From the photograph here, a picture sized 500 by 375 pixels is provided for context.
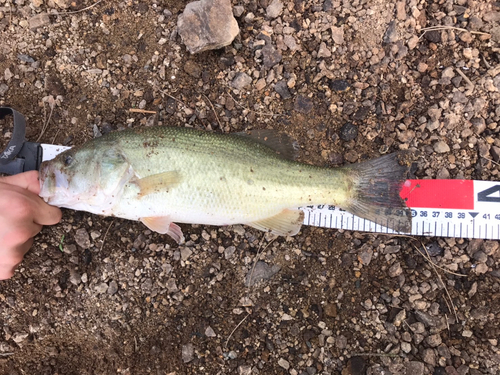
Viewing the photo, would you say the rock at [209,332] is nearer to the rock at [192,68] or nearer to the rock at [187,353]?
the rock at [187,353]

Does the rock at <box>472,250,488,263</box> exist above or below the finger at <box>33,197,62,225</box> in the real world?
below

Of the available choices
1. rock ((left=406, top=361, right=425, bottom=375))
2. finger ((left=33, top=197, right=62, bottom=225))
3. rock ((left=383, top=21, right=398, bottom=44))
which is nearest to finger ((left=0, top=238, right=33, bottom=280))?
finger ((left=33, top=197, right=62, bottom=225))

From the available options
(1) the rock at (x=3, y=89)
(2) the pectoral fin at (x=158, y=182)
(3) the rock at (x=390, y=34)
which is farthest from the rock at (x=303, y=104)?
(1) the rock at (x=3, y=89)

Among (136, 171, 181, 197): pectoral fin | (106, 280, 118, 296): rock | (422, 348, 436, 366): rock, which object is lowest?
(422, 348, 436, 366): rock

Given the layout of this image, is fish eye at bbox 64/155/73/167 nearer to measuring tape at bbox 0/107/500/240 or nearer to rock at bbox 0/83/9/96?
measuring tape at bbox 0/107/500/240

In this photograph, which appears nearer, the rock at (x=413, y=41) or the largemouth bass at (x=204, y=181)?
the largemouth bass at (x=204, y=181)

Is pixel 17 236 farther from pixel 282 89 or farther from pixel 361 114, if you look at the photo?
pixel 361 114

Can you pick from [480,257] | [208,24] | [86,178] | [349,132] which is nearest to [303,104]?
[349,132]
